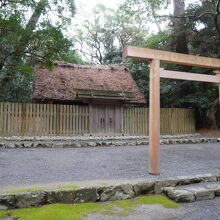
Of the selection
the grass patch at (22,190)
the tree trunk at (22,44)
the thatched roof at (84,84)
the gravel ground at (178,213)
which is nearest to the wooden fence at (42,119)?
the thatched roof at (84,84)

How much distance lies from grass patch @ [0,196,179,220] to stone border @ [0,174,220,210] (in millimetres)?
113

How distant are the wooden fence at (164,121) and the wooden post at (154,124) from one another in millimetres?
8280

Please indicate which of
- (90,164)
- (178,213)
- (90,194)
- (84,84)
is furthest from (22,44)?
(178,213)

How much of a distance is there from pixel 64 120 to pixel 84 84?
358 centimetres

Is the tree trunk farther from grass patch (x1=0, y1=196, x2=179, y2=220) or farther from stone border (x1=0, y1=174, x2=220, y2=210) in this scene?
grass patch (x1=0, y1=196, x2=179, y2=220)

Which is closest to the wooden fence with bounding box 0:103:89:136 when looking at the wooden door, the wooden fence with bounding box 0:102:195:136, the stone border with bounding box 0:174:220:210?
the wooden fence with bounding box 0:102:195:136

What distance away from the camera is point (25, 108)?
504 inches

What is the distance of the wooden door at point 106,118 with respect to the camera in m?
14.7

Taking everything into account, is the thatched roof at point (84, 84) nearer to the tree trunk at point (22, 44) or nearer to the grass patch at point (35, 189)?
the tree trunk at point (22, 44)

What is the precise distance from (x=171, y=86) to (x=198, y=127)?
329 centimetres

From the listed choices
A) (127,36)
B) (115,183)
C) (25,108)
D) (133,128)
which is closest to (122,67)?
(133,128)

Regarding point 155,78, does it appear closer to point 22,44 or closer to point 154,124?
point 154,124

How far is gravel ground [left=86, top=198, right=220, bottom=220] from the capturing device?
14.1 ft

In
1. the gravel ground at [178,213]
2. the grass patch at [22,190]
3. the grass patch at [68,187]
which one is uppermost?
the grass patch at [22,190]
